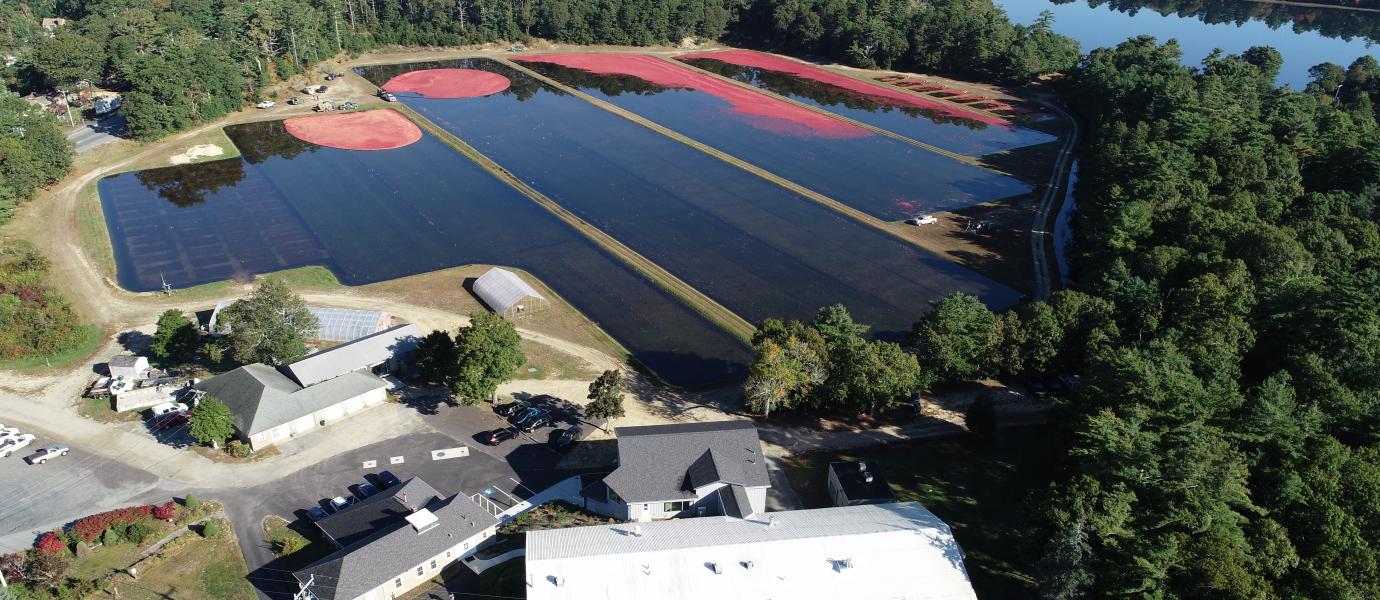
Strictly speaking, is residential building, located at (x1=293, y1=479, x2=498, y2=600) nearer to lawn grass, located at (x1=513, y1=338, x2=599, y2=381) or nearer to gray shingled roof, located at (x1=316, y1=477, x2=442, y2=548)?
gray shingled roof, located at (x1=316, y1=477, x2=442, y2=548)

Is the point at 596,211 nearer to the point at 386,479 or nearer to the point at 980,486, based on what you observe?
the point at 386,479

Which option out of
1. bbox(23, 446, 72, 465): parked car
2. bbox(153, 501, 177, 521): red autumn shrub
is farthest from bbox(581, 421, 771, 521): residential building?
bbox(23, 446, 72, 465): parked car

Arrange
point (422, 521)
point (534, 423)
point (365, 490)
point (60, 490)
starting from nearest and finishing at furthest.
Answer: point (422, 521) < point (60, 490) < point (365, 490) < point (534, 423)

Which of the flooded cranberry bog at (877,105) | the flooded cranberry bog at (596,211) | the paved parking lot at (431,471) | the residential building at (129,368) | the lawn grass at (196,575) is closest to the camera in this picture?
the lawn grass at (196,575)

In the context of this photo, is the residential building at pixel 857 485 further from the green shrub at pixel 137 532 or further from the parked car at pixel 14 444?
the parked car at pixel 14 444

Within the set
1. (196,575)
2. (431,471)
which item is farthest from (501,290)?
(196,575)

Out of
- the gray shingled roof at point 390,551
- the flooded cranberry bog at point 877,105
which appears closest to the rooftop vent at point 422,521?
the gray shingled roof at point 390,551
